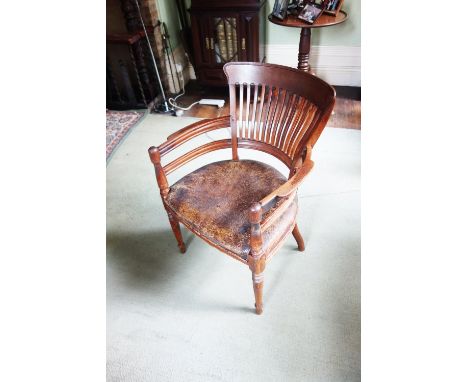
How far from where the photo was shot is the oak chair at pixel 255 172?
41.4 inches

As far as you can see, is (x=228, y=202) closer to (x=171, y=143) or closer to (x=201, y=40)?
(x=171, y=143)

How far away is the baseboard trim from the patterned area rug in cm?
144

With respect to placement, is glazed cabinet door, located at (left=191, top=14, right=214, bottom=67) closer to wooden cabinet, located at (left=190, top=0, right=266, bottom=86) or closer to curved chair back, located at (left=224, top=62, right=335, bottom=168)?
wooden cabinet, located at (left=190, top=0, right=266, bottom=86)

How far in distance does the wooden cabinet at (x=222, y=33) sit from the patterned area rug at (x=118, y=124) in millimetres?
740

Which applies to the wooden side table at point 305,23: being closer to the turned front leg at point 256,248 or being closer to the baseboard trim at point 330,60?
the baseboard trim at point 330,60

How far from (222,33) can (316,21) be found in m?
0.78

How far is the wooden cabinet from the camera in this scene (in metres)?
2.29

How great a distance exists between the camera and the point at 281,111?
1.24m

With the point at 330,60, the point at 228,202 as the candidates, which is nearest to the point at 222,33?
the point at 330,60

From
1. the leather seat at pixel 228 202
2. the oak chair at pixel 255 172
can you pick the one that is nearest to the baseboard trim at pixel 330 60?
the oak chair at pixel 255 172
